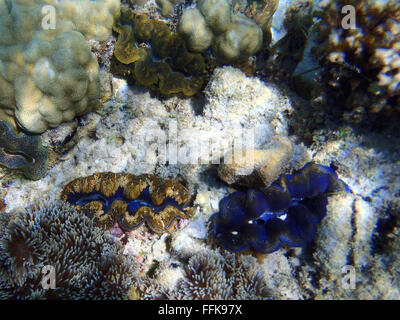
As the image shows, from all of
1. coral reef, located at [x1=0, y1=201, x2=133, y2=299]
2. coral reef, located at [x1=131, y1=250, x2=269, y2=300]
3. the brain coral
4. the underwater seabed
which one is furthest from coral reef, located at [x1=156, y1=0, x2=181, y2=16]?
coral reef, located at [x1=131, y1=250, x2=269, y2=300]

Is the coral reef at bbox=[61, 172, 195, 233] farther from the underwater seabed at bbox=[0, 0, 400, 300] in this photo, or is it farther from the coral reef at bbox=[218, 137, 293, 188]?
the coral reef at bbox=[218, 137, 293, 188]

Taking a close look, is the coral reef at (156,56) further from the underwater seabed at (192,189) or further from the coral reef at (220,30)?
the coral reef at (220,30)

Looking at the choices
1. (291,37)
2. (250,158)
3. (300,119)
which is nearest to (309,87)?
(300,119)

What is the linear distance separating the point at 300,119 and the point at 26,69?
11.4ft

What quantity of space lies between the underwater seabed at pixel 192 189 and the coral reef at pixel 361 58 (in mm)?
104

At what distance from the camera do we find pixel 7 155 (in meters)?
3.06

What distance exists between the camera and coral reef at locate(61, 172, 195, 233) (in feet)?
9.71

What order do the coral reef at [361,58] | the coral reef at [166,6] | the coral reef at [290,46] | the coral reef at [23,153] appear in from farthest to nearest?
the coral reef at [166,6] < the coral reef at [290,46] < the coral reef at [23,153] < the coral reef at [361,58]

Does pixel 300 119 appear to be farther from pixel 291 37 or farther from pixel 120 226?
pixel 120 226

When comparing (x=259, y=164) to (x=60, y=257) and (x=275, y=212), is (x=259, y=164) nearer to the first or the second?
(x=275, y=212)

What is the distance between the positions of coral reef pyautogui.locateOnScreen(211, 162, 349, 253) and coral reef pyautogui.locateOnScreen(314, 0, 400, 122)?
0.88m

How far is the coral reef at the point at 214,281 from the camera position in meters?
2.56

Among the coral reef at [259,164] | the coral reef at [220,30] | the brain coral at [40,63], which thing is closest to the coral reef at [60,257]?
the brain coral at [40,63]

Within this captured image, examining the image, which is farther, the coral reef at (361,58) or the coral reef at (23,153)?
the coral reef at (23,153)
